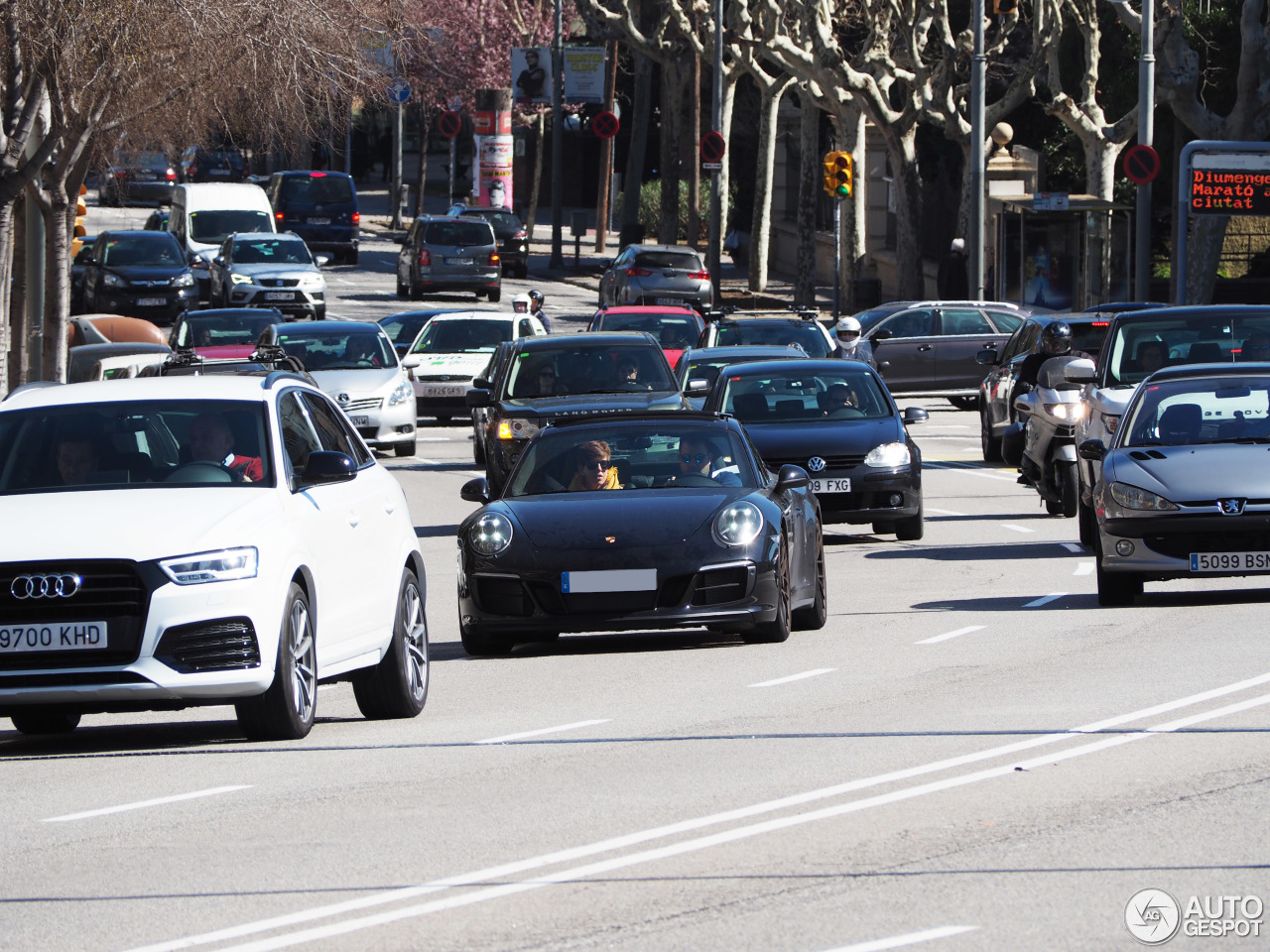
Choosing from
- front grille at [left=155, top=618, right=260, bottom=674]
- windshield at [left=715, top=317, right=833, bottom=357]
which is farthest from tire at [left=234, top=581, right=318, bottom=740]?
windshield at [left=715, top=317, right=833, bottom=357]

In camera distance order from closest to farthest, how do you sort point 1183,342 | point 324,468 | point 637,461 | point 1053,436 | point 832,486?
point 324,468 → point 637,461 → point 1183,342 → point 832,486 → point 1053,436

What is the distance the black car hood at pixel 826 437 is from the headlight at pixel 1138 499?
4.67m

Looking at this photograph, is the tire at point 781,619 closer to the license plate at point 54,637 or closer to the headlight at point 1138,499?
the headlight at point 1138,499

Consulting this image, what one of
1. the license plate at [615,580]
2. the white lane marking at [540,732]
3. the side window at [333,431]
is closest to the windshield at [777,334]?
the license plate at [615,580]

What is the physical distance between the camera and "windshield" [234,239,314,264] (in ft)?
156

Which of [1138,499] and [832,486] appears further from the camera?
[832,486]

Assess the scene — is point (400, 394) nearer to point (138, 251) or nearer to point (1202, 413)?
point (1202, 413)

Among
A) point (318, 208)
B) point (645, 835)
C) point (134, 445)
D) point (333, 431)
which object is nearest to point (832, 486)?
point (333, 431)

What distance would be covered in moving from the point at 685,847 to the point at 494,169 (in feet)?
218

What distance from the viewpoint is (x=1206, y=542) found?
1370 cm

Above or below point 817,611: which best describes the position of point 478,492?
above

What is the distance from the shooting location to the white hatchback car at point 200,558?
8.72 m

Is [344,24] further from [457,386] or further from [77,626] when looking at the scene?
[77,626]

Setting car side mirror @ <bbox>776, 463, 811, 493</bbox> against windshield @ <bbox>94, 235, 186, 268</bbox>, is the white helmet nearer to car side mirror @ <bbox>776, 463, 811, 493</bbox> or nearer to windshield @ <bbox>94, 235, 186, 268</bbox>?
car side mirror @ <bbox>776, 463, 811, 493</bbox>
